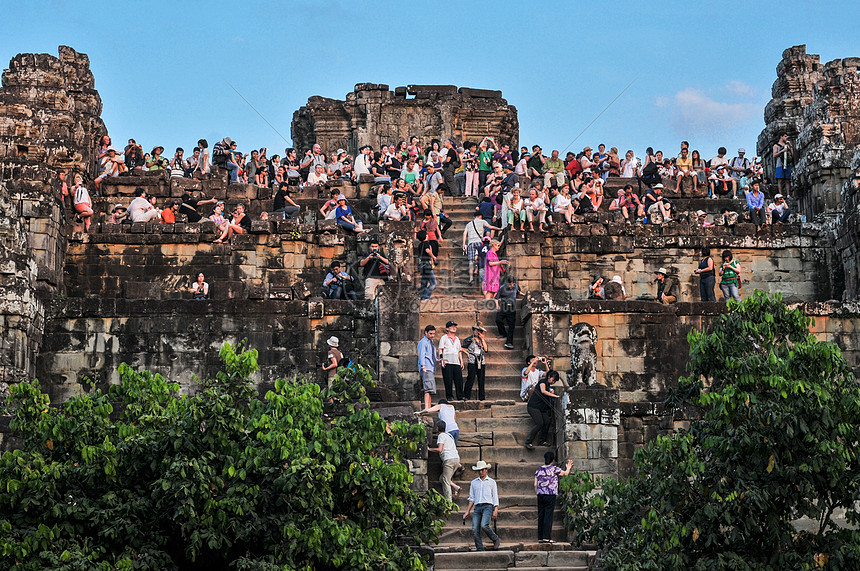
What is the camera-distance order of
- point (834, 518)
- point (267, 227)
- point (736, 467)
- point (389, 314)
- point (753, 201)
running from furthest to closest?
1. point (753, 201)
2. point (267, 227)
3. point (389, 314)
4. point (834, 518)
5. point (736, 467)

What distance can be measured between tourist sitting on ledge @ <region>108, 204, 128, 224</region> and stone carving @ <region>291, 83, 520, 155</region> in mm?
11213

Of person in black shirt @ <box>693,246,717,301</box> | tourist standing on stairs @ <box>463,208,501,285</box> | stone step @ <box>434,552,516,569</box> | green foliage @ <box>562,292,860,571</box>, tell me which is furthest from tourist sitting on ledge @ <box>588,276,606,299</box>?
green foliage @ <box>562,292,860,571</box>

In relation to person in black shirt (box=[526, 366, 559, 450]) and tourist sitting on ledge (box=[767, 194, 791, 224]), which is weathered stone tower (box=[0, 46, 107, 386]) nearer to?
person in black shirt (box=[526, 366, 559, 450])

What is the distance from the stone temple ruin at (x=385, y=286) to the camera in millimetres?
21562

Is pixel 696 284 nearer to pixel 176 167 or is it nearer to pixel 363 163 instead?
pixel 363 163

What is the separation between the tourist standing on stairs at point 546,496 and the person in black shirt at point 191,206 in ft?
41.6

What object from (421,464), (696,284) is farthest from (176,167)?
(421,464)

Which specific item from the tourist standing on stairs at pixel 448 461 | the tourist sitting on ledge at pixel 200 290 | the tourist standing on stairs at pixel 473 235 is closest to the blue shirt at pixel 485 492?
the tourist standing on stairs at pixel 448 461

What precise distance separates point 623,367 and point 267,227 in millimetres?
8433

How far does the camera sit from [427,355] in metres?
21.3

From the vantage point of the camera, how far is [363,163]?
32.0 meters

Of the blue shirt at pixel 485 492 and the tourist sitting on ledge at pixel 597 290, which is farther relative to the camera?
the tourist sitting on ledge at pixel 597 290

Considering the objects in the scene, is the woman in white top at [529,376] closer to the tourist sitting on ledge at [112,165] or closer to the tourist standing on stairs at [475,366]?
the tourist standing on stairs at [475,366]

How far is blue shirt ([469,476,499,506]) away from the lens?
59.4 ft
